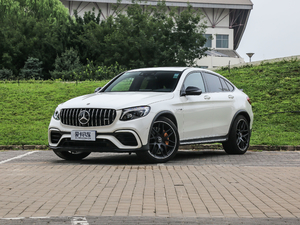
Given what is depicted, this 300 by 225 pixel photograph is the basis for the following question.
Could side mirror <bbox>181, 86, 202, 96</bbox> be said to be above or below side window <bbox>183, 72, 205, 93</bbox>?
below

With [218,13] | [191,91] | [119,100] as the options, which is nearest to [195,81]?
[191,91]

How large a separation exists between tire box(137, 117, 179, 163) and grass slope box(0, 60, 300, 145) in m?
4.75

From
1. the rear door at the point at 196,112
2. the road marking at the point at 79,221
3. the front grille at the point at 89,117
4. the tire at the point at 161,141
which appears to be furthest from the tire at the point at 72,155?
the road marking at the point at 79,221

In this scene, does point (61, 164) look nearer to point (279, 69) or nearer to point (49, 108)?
point (49, 108)

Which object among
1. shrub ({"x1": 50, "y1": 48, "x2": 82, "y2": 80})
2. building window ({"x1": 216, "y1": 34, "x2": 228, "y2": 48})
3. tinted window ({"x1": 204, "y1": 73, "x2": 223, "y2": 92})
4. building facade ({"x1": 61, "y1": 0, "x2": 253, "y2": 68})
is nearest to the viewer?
tinted window ({"x1": 204, "y1": 73, "x2": 223, "y2": 92})

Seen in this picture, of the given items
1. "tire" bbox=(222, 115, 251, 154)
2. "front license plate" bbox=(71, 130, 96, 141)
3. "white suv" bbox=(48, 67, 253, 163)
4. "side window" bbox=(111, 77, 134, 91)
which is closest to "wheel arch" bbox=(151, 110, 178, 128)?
"white suv" bbox=(48, 67, 253, 163)

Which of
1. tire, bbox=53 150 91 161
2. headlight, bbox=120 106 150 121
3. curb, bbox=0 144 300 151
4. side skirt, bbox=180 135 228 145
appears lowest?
curb, bbox=0 144 300 151

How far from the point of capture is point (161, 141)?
368 inches

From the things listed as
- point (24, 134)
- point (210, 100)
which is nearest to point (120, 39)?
point (24, 134)

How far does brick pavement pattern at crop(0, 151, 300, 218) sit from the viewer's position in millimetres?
5449

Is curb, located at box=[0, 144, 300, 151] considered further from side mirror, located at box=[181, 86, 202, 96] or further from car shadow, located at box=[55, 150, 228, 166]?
side mirror, located at box=[181, 86, 202, 96]

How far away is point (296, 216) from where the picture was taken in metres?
5.24

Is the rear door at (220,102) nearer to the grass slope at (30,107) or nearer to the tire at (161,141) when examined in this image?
the tire at (161,141)

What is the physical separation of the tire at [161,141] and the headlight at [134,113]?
30 centimetres
